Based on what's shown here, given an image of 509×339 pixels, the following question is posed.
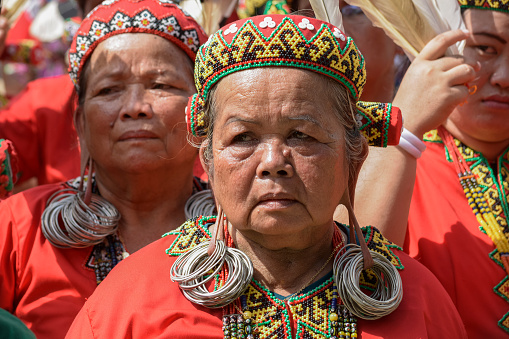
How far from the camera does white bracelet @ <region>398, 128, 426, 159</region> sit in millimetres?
3391

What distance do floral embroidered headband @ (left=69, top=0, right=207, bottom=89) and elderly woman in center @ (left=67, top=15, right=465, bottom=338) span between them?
1005 mm

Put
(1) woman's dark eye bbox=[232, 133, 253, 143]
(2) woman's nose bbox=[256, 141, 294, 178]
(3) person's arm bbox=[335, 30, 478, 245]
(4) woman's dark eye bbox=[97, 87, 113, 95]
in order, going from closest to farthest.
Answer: (2) woman's nose bbox=[256, 141, 294, 178] → (1) woman's dark eye bbox=[232, 133, 253, 143] → (3) person's arm bbox=[335, 30, 478, 245] → (4) woman's dark eye bbox=[97, 87, 113, 95]

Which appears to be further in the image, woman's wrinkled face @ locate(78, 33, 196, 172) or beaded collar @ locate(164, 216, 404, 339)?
woman's wrinkled face @ locate(78, 33, 196, 172)

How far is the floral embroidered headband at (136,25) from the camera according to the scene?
3668 millimetres

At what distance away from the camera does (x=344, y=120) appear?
2.69m

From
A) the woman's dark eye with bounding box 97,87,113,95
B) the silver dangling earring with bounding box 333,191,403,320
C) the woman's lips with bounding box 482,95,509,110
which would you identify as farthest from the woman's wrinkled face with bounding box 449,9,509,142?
the woman's dark eye with bounding box 97,87,113,95

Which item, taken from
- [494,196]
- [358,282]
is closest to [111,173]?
[358,282]

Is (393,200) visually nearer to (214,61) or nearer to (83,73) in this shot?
(214,61)

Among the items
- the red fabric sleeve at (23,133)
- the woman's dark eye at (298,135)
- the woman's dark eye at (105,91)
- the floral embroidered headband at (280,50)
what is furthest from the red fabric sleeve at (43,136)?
the woman's dark eye at (298,135)

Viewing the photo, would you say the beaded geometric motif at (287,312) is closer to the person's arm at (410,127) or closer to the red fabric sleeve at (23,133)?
the person's arm at (410,127)

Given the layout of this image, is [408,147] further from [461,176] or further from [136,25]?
[136,25]

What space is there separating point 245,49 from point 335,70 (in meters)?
0.34

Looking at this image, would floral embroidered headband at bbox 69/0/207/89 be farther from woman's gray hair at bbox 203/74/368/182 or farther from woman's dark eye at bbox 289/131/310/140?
woman's dark eye at bbox 289/131/310/140

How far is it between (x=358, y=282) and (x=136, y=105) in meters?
1.53
